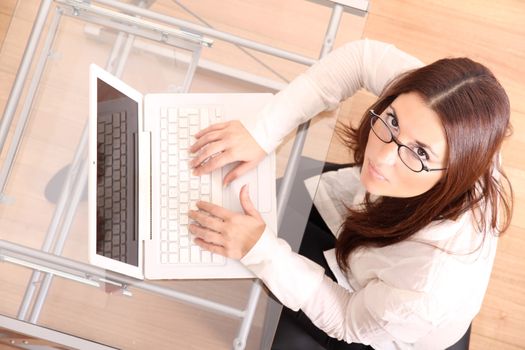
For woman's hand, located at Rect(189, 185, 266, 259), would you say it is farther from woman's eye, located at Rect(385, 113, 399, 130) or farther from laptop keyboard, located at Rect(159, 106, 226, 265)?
woman's eye, located at Rect(385, 113, 399, 130)

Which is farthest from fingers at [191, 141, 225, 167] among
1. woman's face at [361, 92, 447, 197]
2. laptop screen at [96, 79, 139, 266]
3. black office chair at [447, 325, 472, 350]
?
black office chair at [447, 325, 472, 350]

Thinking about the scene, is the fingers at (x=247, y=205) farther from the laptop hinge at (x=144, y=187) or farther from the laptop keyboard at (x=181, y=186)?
the laptop hinge at (x=144, y=187)

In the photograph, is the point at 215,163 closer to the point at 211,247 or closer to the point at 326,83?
the point at 211,247

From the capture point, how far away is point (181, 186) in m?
1.02

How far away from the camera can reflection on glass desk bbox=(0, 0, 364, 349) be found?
0.99 metres

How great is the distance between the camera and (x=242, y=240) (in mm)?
958

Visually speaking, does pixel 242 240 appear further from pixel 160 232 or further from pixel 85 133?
pixel 85 133

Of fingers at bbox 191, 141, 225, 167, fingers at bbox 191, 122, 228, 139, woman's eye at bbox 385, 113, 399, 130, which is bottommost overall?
fingers at bbox 191, 141, 225, 167

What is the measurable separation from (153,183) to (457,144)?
541 millimetres

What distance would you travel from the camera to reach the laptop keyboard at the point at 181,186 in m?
0.99

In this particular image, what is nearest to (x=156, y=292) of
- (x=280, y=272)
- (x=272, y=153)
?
(x=280, y=272)

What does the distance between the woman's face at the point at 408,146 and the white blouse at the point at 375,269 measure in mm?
117

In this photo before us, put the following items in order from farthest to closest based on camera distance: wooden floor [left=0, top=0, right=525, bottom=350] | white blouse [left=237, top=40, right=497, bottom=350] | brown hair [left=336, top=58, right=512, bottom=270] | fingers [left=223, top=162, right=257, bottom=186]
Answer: wooden floor [left=0, top=0, right=525, bottom=350] → fingers [left=223, top=162, right=257, bottom=186] → white blouse [left=237, top=40, right=497, bottom=350] → brown hair [left=336, top=58, right=512, bottom=270]

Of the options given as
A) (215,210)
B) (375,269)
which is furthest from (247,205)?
(375,269)
